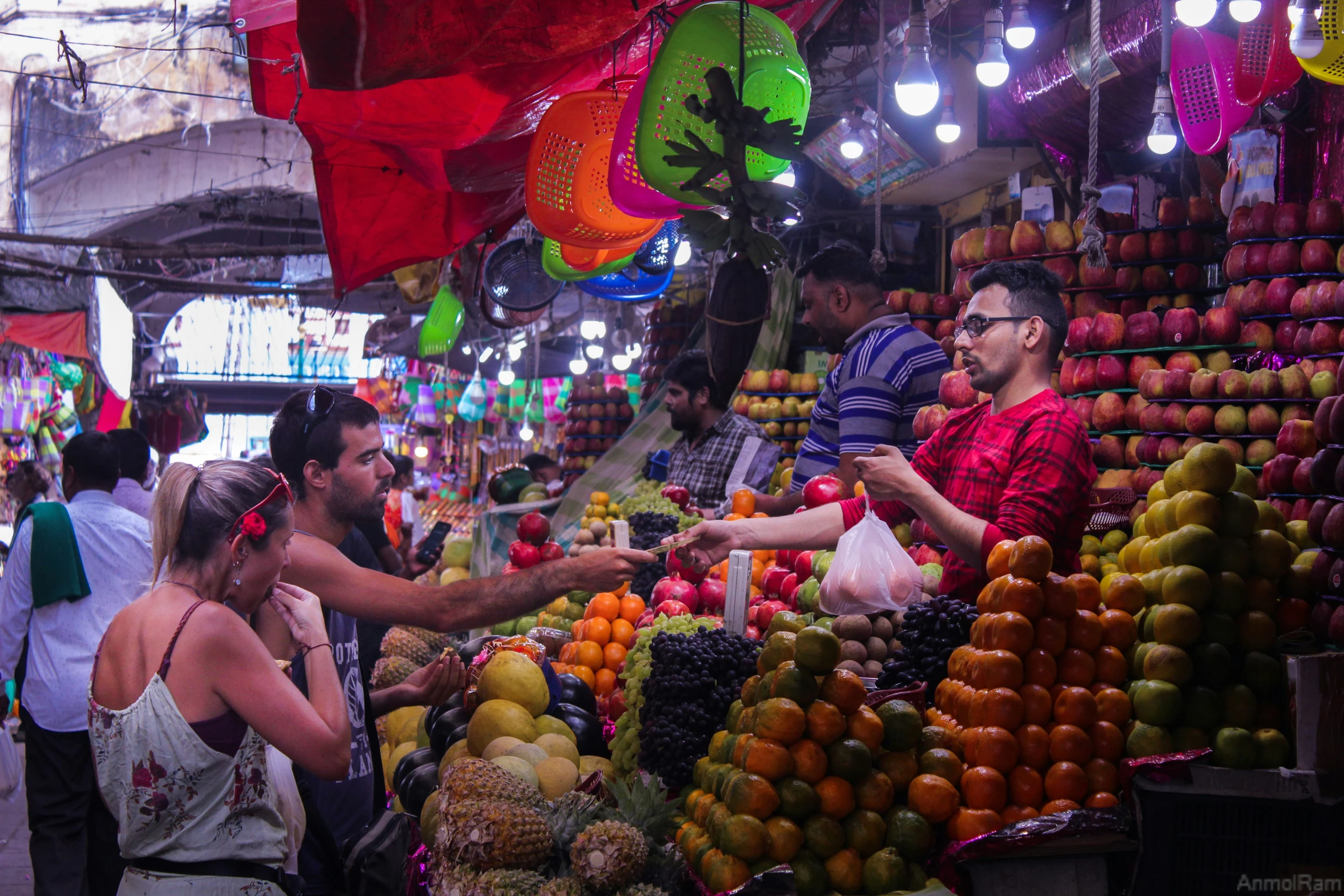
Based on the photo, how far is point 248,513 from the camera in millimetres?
2031

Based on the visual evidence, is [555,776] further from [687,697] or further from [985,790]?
[985,790]

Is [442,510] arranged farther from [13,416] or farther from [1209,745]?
[1209,745]

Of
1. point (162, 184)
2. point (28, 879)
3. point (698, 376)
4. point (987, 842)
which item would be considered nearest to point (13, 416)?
point (162, 184)

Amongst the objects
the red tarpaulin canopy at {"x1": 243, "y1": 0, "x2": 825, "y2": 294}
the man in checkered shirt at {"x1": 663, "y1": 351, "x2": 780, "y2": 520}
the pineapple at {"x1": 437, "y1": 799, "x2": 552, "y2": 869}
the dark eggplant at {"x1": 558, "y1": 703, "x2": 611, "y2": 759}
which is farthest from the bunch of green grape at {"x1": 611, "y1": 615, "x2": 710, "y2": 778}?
the man in checkered shirt at {"x1": 663, "y1": 351, "x2": 780, "y2": 520}

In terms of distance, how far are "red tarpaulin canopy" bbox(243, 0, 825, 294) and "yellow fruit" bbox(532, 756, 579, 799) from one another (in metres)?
1.74

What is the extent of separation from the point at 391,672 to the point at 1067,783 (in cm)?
338

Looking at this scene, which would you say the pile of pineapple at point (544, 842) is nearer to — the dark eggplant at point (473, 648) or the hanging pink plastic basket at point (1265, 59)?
the dark eggplant at point (473, 648)

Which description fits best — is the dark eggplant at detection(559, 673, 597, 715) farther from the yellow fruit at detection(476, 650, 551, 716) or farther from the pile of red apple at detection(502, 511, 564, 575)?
the pile of red apple at detection(502, 511, 564, 575)

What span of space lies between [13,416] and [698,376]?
551 inches

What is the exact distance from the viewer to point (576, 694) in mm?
3268

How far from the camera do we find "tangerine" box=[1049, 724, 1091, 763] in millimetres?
1957

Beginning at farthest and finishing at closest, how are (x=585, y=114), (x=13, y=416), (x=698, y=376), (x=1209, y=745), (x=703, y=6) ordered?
(x=13, y=416)
(x=698, y=376)
(x=585, y=114)
(x=703, y=6)
(x=1209, y=745)

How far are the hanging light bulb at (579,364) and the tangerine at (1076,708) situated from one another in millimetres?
10667

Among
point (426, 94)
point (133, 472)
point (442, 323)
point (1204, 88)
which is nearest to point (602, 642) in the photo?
point (426, 94)
